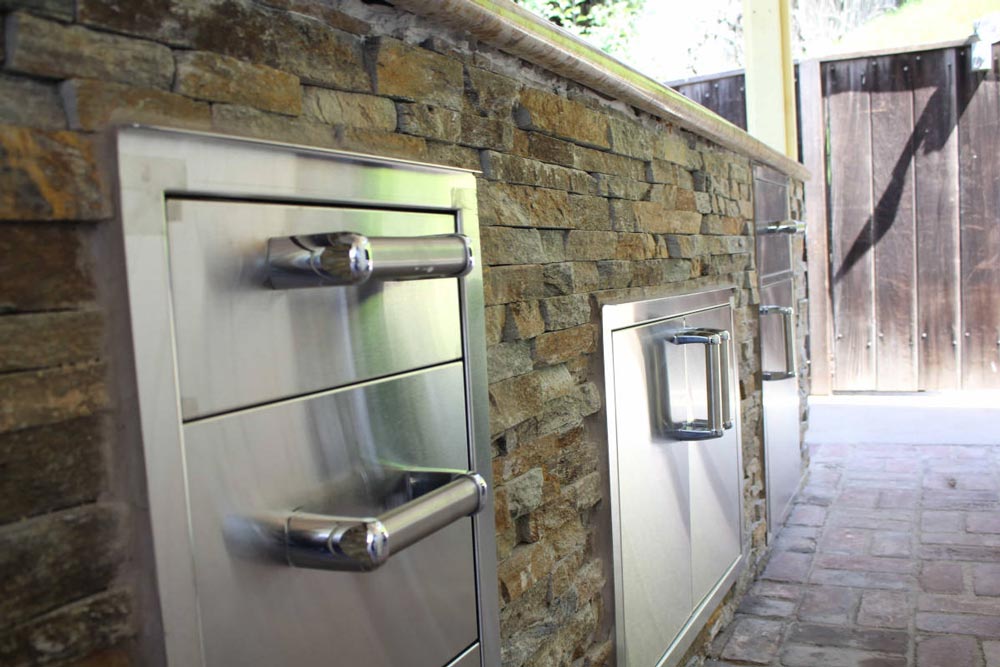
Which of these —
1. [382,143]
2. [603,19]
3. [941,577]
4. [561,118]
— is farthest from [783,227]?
[603,19]

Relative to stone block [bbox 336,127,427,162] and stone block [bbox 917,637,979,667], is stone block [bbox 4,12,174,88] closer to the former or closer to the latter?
stone block [bbox 336,127,427,162]

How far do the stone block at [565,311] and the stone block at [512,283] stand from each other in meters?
0.03

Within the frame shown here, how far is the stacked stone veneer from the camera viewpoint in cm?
70

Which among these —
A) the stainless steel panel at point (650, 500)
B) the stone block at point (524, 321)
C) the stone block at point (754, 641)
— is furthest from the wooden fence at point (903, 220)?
the stone block at point (524, 321)

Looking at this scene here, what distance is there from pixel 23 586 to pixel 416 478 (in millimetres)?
480

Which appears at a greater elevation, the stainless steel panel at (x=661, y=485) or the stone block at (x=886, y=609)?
the stainless steel panel at (x=661, y=485)

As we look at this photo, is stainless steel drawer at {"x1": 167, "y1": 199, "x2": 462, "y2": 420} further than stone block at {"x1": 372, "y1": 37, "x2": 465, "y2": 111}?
No

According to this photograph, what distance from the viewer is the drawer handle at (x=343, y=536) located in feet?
2.80

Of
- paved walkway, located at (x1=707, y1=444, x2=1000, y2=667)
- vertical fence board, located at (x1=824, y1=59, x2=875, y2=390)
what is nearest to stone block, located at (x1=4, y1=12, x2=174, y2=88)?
paved walkway, located at (x1=707, y1=444, x2=1000, y2=667)

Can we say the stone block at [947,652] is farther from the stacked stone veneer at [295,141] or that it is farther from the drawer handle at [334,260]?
the drawer handle at [334,260]

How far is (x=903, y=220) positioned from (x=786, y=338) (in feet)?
7.97

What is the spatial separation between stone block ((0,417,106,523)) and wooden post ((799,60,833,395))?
16.9ft

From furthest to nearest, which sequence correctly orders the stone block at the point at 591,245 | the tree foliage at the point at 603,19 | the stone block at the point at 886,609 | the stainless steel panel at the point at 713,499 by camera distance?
the tree foliage at the point at 603,19 < the stone block at the point at 886,609 < the stainless steel panel at the point at 713,499 < the stone block at the point at 591,245

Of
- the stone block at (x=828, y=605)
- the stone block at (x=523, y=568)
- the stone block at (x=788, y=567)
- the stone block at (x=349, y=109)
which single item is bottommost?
the stone block at (x=788, y=567)
